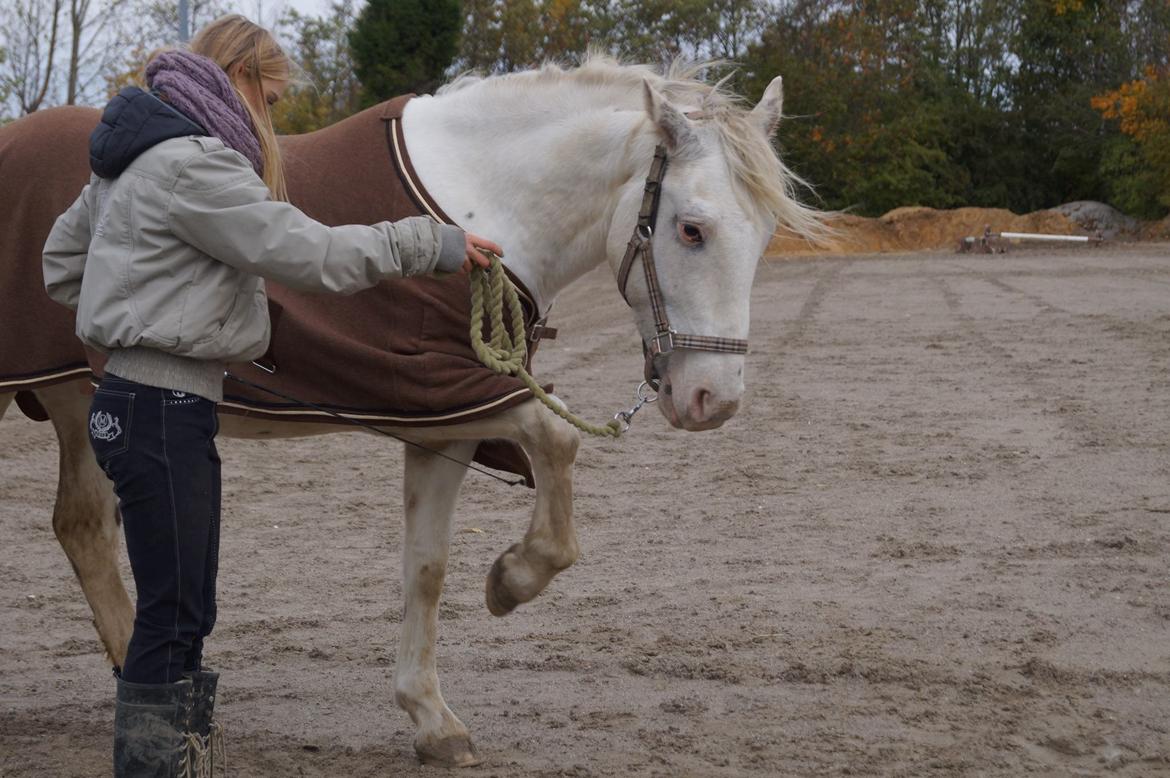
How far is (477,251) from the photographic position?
10.5 feet

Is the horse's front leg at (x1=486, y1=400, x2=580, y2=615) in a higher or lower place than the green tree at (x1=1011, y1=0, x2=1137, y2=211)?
lower

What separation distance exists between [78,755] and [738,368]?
226 cm

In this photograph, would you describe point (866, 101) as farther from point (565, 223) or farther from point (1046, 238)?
point (565, 223)

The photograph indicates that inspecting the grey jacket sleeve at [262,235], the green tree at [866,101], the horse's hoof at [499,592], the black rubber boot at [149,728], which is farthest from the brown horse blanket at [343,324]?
the green tree at [866,101]

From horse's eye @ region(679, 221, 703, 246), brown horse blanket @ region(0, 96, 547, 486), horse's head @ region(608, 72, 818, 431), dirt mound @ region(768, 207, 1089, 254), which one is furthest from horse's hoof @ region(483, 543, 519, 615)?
dirt mound @ region(768, 207, 1089, 254)

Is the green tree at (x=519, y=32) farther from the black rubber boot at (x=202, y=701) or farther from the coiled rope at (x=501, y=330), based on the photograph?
the black rubber boot at (x=202, y=701)

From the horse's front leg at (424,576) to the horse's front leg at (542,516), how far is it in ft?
0.77

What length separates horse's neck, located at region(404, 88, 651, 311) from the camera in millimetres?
3762

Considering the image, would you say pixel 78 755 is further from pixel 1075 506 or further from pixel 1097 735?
pixel 1075 506

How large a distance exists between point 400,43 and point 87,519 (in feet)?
70.5

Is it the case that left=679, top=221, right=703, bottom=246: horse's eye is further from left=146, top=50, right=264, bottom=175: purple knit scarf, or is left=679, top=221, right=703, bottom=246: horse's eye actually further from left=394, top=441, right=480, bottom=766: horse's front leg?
left=146, top=50, right=264, bottom=175: purple knit scarf

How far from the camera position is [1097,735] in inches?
151

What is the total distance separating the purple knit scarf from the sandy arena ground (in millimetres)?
1897

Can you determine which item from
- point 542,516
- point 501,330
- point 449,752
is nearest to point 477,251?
point 501,330
